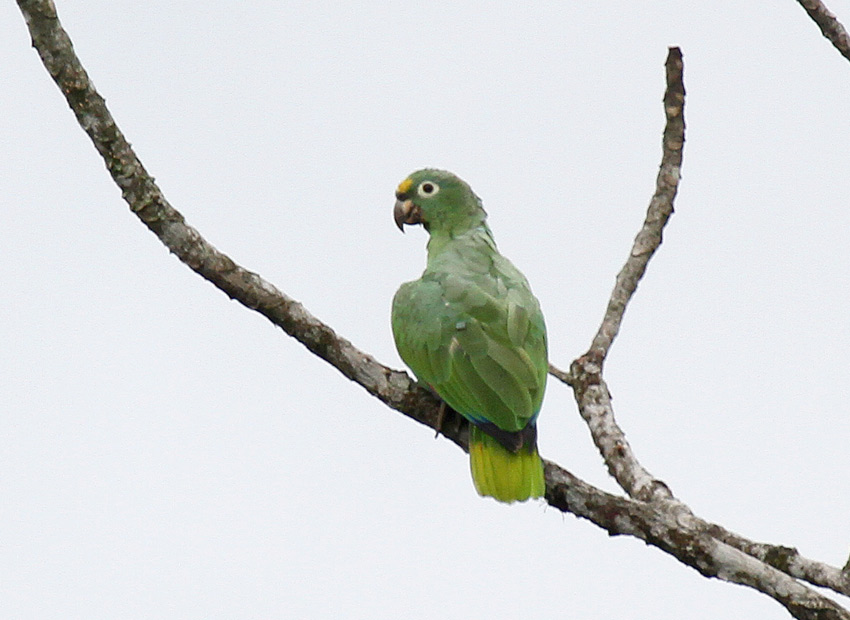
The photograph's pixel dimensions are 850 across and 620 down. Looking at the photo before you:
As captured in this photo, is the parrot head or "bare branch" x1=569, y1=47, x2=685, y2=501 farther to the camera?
the parrot head

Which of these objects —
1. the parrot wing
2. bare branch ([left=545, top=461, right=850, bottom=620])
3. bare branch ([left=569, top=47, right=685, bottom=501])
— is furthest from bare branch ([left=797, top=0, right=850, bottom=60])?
bare branch ([left=545, top=461, right=850, bottom=620])

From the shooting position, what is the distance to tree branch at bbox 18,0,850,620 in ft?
15.5

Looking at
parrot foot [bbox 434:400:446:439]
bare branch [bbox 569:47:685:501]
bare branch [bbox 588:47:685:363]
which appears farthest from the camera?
bare branch [bbox 588:47:685:363]

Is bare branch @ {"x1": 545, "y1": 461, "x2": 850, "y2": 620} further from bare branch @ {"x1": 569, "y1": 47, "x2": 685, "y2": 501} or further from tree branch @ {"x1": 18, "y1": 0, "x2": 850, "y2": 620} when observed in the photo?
bare branch @ {"x1": 569, "y1": 47, "x2": 685, "y2": 501}

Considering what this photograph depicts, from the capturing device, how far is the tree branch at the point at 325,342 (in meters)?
4.72

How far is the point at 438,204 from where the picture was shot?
728 cm

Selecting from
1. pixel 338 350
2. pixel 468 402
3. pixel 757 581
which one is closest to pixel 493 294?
pixel 468 402

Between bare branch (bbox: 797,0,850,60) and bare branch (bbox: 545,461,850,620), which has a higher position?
bare branch (bbox: 797,0,850,60)

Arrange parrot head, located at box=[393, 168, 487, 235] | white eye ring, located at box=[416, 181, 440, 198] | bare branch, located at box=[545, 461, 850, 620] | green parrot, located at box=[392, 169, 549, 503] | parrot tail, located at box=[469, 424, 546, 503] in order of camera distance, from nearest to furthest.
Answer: bare branch, located at box=[545, 461, 850, 620] → parrot tail, located at box=[469, 424, 546, 503] → green parrot, located at box=[392, 169, 549, 503] → parrot head, located at box=[393, 168, 487, 235] → white eye ring, located at box=[416, 181, 440, 198]

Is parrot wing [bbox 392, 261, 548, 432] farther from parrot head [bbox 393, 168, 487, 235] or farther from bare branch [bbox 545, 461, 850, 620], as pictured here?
parrot head [bbox 393, 168, 487, 235]

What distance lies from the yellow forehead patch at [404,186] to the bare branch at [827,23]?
2.73 metres

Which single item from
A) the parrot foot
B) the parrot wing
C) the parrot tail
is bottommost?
the parrot tail

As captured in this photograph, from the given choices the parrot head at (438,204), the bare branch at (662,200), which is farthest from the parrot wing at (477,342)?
the parrot head at (438,204)

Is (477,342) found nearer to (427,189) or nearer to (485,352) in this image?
(485,352)
